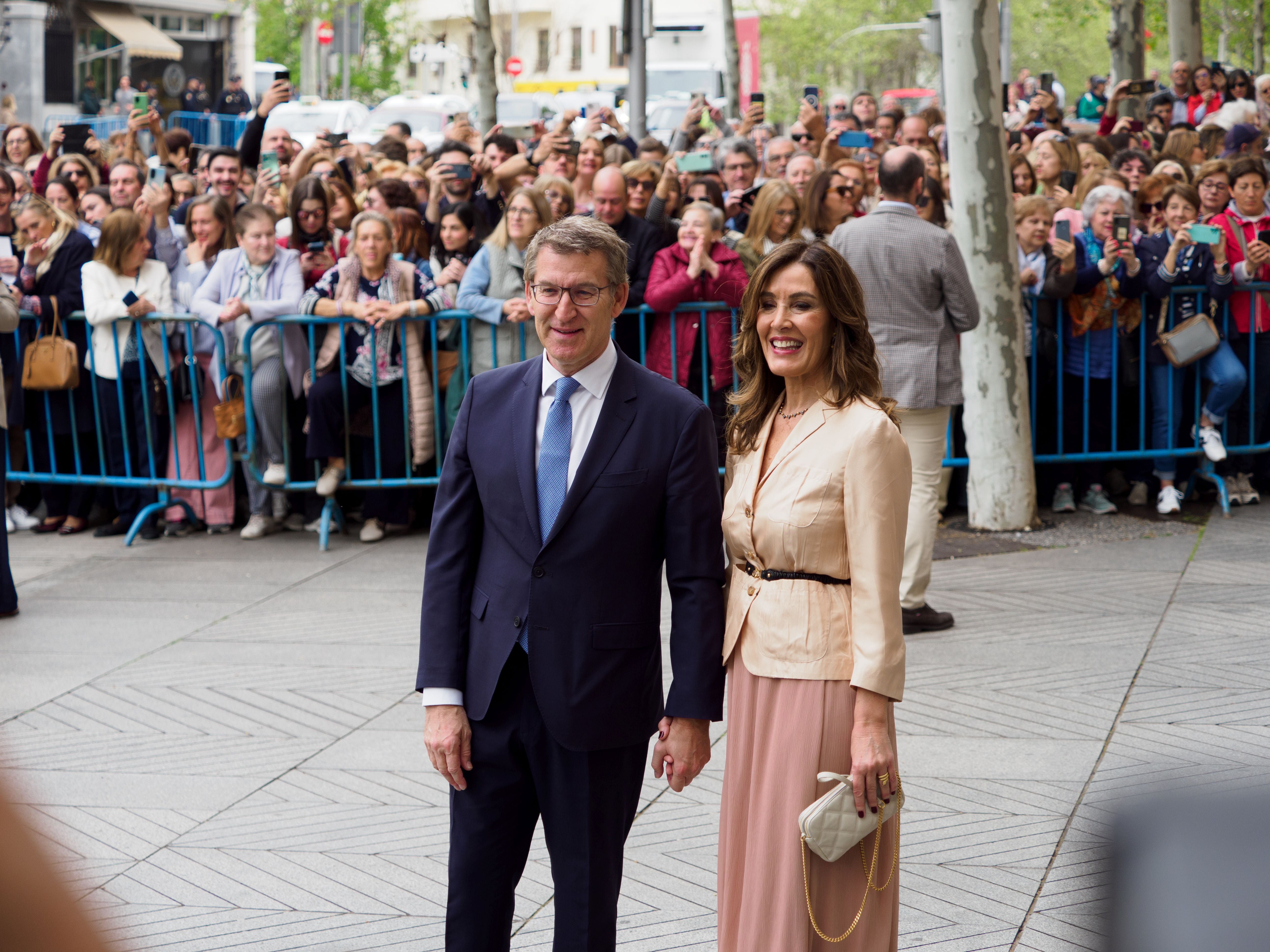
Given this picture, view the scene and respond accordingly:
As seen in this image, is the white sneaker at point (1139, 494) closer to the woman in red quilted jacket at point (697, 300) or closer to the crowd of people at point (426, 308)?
the crowd of people at point (426, 308)

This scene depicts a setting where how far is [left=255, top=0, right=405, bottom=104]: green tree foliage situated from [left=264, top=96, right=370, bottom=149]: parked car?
1660 centimetres

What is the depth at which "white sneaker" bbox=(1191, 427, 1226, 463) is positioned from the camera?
30.5ft

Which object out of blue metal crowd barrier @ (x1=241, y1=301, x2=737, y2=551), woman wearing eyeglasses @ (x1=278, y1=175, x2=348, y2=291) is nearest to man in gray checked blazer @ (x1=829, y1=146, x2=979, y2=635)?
blue metal crowd barrier @ (x1=241, y1=301, x2=737, y2=551)

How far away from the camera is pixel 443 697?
3.19m

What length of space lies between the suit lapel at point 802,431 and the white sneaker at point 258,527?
6.57 meters

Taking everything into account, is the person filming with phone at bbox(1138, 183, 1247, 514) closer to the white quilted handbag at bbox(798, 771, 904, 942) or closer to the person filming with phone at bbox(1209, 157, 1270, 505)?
the person filming with phone at bbox(1209, 157, 1270, 505)

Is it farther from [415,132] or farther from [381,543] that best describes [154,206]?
[415,132]

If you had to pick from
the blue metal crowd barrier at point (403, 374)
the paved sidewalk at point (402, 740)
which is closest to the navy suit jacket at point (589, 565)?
the paved sidewalk at point (402, 740)

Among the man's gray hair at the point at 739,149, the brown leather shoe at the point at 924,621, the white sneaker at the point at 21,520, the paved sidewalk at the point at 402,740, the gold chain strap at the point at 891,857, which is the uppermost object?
the man's gray hair at the point at 739,149

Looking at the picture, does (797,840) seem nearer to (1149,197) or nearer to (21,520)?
(21,520)

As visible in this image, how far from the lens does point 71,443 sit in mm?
9703

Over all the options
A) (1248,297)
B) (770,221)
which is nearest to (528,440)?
(770,221)

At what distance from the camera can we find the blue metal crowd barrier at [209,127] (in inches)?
1140

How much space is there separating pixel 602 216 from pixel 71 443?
3780 millimetres
